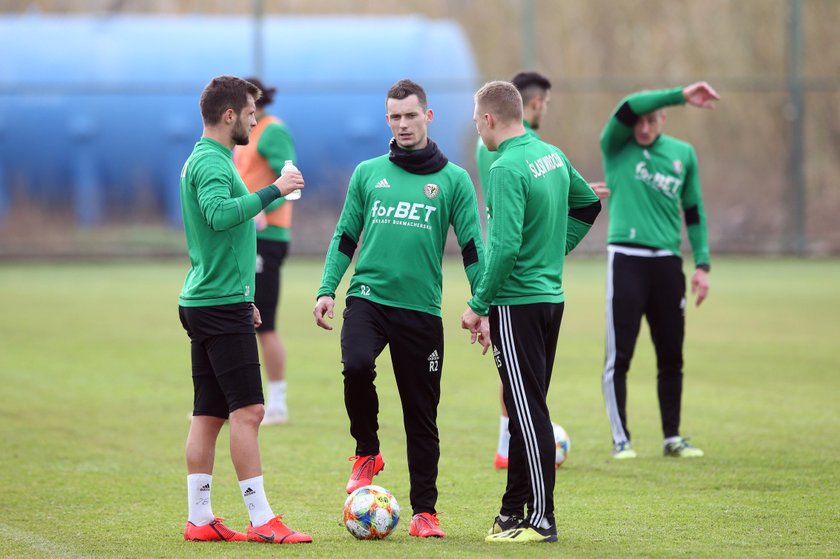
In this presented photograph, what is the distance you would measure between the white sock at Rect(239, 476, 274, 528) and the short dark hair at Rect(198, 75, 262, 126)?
1.72 metres

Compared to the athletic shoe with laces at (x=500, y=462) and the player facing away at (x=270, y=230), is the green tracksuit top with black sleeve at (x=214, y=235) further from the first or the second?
the player facing away at (x=270, y=230)

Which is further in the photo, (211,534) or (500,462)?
(500,462)

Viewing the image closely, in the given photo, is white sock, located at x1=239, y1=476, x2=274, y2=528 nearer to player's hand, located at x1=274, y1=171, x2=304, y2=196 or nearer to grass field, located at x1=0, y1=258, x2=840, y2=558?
grass field, located at x1=0, y1=258, x2=840, y2=558

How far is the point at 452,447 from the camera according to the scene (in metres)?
8.36

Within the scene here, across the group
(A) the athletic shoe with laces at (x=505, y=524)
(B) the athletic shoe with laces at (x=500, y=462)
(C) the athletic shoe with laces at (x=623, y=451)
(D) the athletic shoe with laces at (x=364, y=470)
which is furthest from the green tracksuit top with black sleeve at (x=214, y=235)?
(C) the athletic shoe with laces at (x=623, y=451)

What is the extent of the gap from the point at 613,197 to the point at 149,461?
348cm

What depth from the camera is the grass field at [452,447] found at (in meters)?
5.83

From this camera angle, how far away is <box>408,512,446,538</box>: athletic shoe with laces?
5.87 meters

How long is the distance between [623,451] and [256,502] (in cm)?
298

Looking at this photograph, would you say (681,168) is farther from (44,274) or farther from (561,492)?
(44,274)

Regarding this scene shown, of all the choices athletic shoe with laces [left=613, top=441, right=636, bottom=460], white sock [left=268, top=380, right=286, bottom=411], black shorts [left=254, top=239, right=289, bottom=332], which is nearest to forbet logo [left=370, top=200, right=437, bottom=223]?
athletic shoe with laces [left=613, top=441, right=636, bottom=460]

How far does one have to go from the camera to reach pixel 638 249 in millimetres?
8195

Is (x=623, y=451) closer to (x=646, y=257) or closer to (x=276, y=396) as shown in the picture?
(x=646, y=257)

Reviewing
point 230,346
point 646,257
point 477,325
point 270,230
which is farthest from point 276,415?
point 477,325
